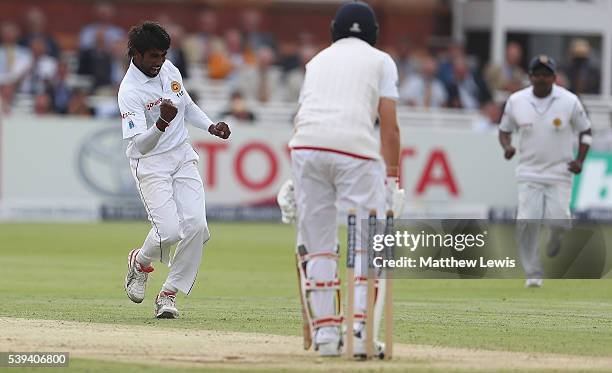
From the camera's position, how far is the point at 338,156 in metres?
9.08

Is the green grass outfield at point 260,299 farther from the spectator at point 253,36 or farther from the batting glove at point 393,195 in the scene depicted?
the spectator at point 253,36

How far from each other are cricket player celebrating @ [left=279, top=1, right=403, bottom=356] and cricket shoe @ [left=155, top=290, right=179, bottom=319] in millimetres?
2656

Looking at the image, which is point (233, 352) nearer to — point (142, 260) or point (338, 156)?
point (338, 156)

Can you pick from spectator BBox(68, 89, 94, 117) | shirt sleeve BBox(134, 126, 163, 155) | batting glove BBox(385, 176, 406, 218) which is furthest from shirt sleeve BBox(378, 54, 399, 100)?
spectator BBox(68, 89, 94, 117)

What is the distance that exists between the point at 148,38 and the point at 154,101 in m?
0.51

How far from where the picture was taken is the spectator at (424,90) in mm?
29938

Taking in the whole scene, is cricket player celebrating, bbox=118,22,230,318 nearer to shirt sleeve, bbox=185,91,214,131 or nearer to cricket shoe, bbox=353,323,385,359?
shirt sleeve, bbox=185,91,214,131

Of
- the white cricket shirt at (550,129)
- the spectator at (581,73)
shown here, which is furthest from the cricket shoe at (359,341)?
the spectator at (581,73)

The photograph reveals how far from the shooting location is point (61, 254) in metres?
20.2

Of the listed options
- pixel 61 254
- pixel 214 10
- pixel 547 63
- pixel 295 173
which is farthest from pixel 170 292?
pixel 214 10

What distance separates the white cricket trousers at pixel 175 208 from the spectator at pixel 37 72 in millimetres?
15404

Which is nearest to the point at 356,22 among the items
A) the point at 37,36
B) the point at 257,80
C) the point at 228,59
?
the point at 37,36

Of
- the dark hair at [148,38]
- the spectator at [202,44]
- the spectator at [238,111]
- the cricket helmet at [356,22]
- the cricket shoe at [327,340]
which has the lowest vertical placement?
the cricket shoe at [327,340]

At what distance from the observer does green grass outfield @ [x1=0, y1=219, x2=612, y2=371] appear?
35.2 feet
